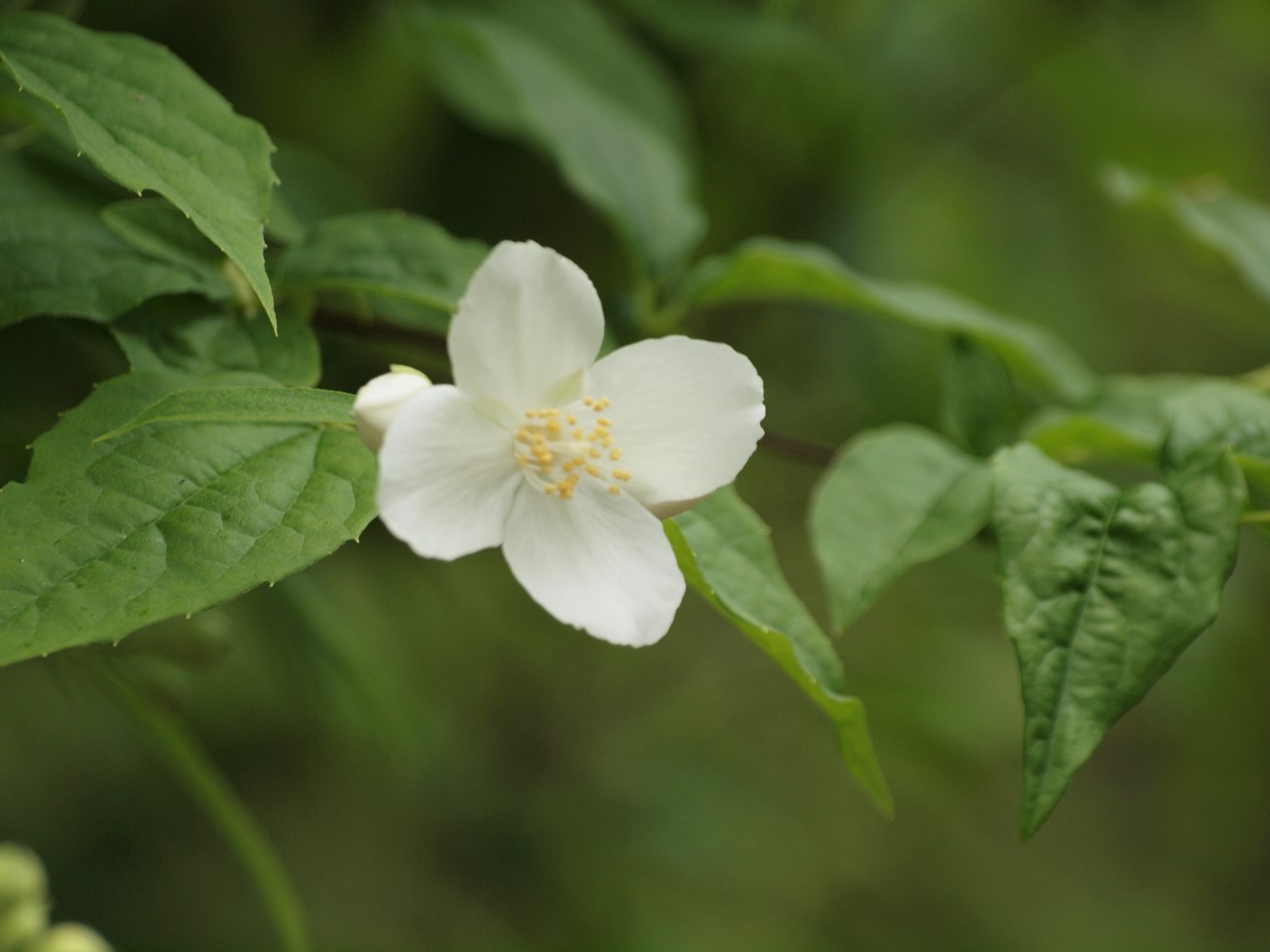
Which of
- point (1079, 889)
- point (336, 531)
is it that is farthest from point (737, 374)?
point (1079, 889)

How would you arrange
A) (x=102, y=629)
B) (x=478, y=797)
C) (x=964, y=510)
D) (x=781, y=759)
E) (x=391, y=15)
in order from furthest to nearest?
(x=781, y=759) → (x=478, y=797) → (x=391, y=15) → (x=964, y=510) → (x=102, y=629)

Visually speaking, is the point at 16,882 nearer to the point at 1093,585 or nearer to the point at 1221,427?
the point at 1093,585

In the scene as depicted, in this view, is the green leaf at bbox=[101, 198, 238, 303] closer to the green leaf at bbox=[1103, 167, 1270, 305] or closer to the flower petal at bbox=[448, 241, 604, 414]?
the flower petal at bbox=[448, 241, 604, 414]

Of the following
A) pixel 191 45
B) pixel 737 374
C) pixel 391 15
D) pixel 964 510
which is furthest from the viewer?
pixel 391 15

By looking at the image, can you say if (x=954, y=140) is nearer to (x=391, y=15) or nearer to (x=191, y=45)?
(x=391, y=15)

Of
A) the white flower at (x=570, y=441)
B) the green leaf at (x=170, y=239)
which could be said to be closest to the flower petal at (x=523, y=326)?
the white flower at (x=570, y=441)

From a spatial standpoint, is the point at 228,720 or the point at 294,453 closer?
the point at 294,453

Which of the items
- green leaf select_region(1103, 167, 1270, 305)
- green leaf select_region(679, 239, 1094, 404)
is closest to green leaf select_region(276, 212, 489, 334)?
green leaf select_region(679, 239, 1094, 404)
